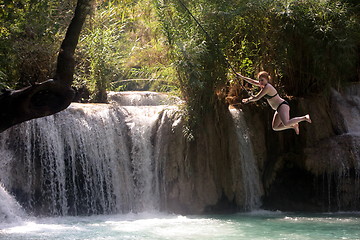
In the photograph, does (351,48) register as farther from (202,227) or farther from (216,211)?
(202,227)

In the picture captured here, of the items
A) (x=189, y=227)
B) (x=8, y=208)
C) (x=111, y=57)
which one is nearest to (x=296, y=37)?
(x=111, y=57)

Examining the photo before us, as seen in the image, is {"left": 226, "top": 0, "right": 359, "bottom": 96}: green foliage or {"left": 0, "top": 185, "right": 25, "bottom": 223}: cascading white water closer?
{"left": 0, "top": 185, "right": 25, "bottom": 223}: cascading white water

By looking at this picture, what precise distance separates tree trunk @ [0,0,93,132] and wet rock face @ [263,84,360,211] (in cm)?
769

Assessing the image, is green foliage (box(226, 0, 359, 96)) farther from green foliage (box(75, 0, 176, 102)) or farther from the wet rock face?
green foliage (box(75, 0, 176, 102))

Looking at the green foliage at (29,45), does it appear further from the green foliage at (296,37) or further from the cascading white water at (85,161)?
the green foliage at (296,37)

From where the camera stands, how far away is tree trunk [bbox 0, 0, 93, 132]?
7.53m

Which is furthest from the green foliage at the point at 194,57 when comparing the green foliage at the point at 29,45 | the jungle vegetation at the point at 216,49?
the green foliage at the point at 29,45

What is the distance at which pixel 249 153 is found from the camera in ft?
47.0

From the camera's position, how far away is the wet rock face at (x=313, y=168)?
1398 cm

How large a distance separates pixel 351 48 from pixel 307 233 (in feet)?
19.1

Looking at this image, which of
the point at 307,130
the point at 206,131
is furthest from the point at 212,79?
the point at 307,130

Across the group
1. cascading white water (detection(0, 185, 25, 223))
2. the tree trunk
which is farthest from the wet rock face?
the tree trunk

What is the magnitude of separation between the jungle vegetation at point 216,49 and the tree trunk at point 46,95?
525 cm

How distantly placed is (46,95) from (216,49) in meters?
6.63
